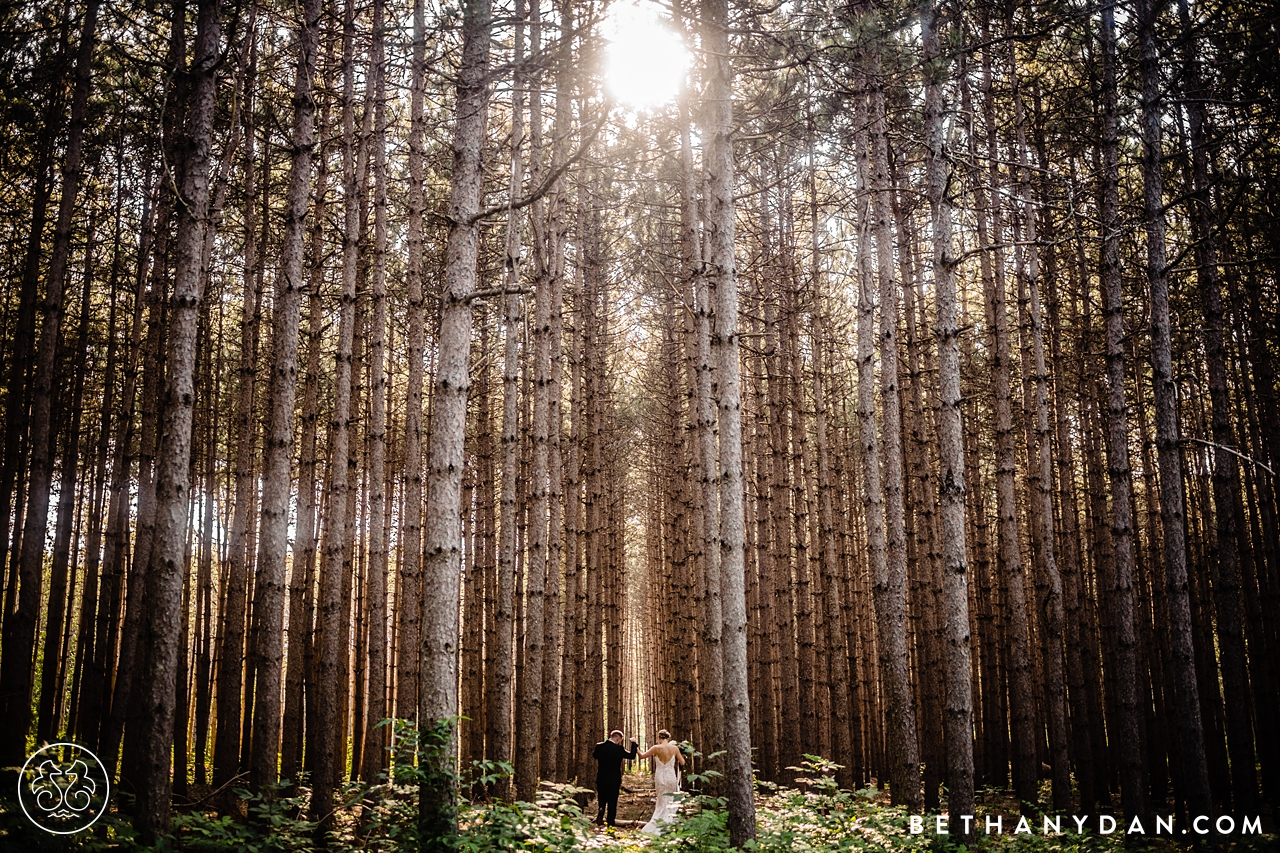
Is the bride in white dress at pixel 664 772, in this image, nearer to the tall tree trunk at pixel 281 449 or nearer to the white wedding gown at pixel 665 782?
the white wedding gown at pixel 665 782

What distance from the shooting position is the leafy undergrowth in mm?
4727

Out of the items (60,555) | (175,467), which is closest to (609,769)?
(60,555)

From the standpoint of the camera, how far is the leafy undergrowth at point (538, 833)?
15.5ft

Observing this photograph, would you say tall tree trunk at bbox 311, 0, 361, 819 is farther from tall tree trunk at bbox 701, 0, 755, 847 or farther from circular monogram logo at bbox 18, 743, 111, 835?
Answer: tall tree trunk at bbox 701, 0, 755, 847

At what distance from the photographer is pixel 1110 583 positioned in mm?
10172

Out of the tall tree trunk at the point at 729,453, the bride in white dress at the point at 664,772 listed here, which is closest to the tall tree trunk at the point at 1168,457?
the tall tree trunk at the point at 729,453

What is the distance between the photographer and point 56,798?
486cm

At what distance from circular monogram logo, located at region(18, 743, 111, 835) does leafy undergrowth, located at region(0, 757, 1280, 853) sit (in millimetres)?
107

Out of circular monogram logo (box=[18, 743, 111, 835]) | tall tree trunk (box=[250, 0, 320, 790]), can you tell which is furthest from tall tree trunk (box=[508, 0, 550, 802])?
circular monogram logo (box=[18, 743, 111, 835])

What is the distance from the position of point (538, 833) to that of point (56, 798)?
3214mm

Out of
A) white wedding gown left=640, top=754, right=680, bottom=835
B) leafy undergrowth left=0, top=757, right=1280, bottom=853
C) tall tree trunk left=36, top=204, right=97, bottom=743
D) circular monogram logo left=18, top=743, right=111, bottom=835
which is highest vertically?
tall tree trunk left=36, top=204, right=97, bottom=743

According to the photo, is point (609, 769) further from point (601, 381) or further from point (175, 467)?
point (175, 467)

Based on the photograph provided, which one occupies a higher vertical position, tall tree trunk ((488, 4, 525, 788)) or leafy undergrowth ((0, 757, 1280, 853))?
tall tree trunk ((488, 4, 525, 788))

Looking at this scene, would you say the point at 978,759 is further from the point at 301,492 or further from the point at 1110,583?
the point at 301,492
